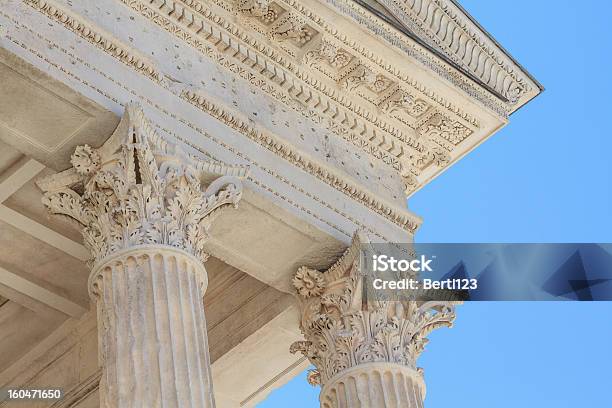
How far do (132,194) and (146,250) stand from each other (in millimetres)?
707

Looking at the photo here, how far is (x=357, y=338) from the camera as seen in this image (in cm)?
1730

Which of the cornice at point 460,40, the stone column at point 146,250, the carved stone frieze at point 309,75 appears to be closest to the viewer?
the stone column at point 146,250

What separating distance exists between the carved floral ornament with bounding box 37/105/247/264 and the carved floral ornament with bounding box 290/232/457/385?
7.08 ft

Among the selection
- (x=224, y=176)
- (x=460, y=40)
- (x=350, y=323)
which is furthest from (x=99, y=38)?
(x=460, y=40)

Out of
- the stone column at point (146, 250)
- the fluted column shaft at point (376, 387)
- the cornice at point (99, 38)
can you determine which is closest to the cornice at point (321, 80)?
the cornice at point (99, 38)

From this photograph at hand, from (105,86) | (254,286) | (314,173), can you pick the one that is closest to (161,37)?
(105,86)

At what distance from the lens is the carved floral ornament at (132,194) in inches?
610

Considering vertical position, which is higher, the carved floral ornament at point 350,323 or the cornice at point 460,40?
the cornice at point 460,40

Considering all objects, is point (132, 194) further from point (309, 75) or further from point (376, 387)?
point (309, 75)

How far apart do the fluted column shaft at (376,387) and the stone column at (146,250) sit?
2.33 meters

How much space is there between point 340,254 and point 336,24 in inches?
119

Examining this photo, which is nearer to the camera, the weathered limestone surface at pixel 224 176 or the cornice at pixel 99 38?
the weathered limestone surface at pixel 224 176

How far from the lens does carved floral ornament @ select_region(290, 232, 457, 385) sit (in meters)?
17.3

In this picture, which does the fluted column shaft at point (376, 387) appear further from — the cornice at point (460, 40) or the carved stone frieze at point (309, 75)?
the cornice at point (460, 40)
